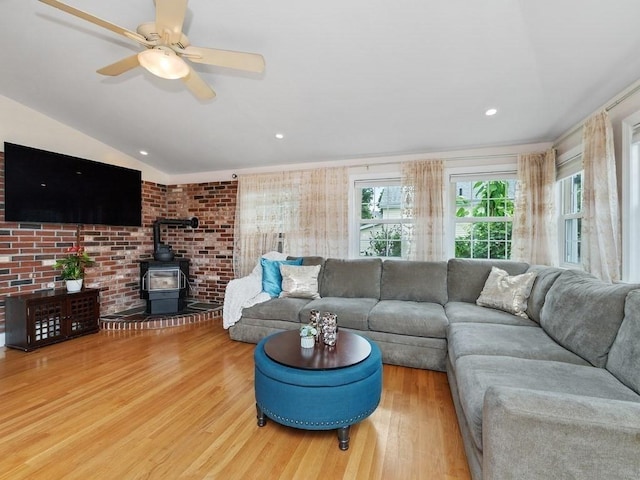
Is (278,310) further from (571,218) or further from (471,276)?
(571,218)

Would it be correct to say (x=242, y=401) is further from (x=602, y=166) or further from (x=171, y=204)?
(x=171, y=204)

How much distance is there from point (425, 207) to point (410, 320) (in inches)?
61.3

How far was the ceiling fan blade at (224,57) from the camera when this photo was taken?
178 cm

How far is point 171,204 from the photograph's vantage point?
5051 mm

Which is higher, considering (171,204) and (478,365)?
(171,204)

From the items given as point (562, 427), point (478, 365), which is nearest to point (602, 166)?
point (478, 365)

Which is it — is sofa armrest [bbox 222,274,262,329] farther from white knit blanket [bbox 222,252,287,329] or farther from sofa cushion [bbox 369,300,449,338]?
sofa cushion [bbox 369,300,449,338]

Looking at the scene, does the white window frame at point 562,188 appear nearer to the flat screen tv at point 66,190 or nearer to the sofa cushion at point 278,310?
the sofa cushion at point 278,310

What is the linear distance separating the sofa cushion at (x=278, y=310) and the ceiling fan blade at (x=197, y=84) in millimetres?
2018

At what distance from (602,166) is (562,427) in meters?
2.14

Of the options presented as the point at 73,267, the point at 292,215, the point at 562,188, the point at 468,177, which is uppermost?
the point at 468,177

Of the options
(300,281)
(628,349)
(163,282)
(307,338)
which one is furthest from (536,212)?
(163,282)

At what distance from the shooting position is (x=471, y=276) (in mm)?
3186

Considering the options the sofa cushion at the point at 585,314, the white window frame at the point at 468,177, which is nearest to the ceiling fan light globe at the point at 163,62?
the sofa cushion at the point at 585,314
